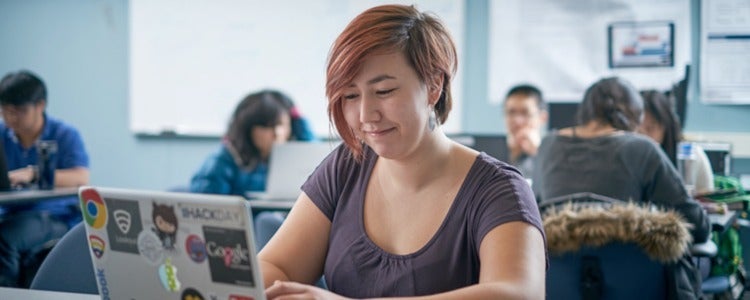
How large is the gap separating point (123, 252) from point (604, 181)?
236 centimetres

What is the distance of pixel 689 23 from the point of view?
539 cm

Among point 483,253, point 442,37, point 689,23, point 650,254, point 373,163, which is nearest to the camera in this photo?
point 483,253

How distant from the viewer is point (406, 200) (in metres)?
1.75

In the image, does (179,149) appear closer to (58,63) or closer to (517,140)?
(58,63)

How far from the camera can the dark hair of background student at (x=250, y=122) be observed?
4.41m

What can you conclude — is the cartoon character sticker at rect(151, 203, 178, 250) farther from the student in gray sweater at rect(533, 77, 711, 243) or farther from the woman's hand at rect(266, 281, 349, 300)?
the student in gray sweater at rect(533, 77, 711, 243)

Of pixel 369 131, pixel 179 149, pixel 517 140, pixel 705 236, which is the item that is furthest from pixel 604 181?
pixel 179 149

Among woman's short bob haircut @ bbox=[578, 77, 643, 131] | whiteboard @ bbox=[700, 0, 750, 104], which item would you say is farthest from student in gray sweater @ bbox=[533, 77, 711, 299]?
whiteboard @ bbox=[700, 0, 750, 104]

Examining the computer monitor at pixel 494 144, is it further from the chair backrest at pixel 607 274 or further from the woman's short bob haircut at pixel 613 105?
the chair backrest at pixel 607 274

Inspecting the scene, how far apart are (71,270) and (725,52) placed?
4333mm

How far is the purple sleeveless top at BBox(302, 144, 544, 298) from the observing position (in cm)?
159

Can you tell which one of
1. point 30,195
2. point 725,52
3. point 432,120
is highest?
point 725,52

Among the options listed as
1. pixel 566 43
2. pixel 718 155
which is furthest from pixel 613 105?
pixel 566 43

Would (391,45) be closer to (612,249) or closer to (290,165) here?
(612,249)
